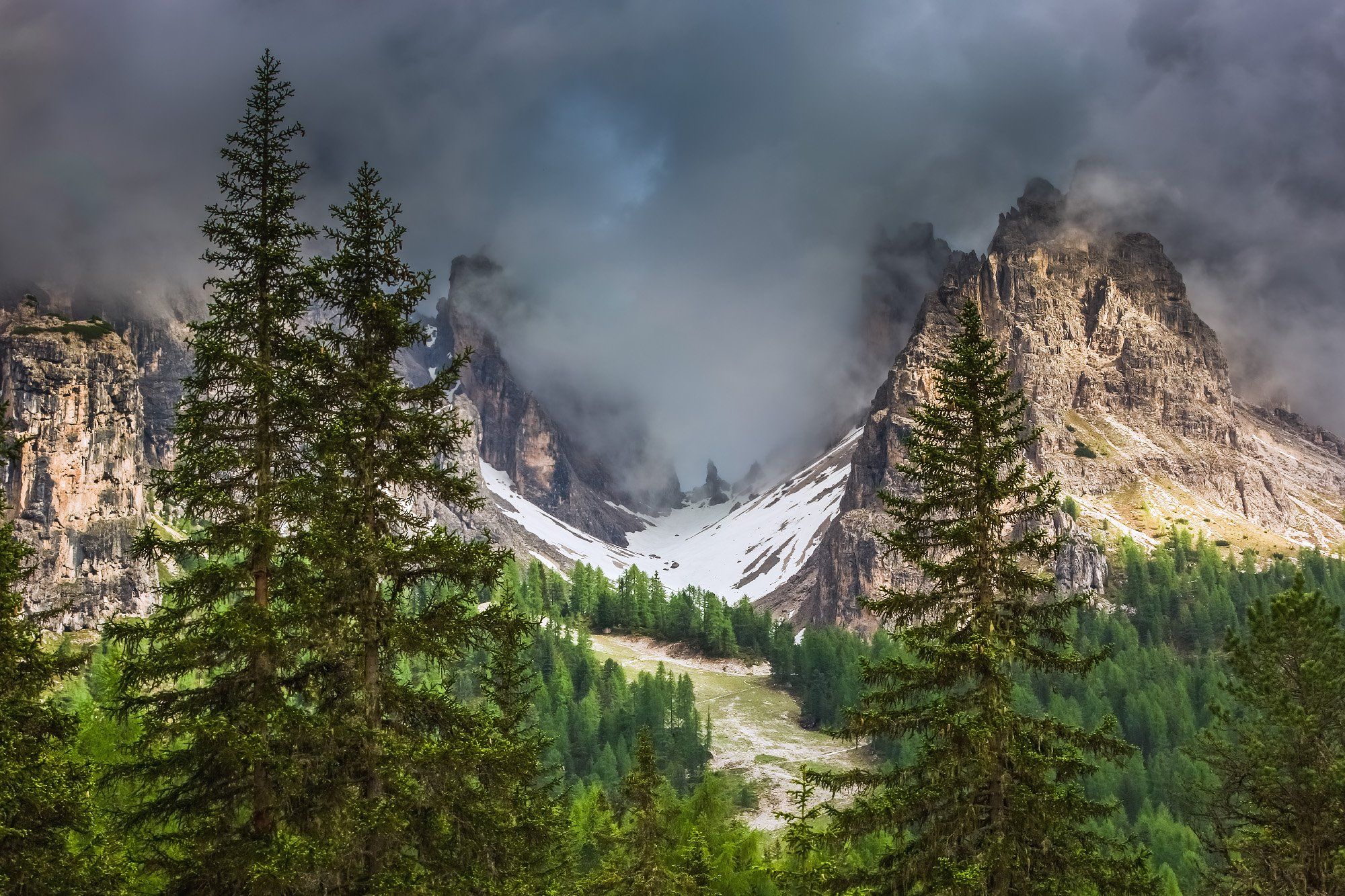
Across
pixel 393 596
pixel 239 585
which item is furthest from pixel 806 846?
pixel 239 585

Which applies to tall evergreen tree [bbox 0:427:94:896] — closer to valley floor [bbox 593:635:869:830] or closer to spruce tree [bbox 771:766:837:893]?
spruce tree [bbox 771:766:837:893]

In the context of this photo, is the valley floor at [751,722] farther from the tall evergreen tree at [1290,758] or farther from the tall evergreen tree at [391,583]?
the tall evergreen tree at [391,583]

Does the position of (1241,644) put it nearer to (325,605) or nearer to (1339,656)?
(1339,656)

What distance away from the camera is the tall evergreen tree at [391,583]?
508 inches

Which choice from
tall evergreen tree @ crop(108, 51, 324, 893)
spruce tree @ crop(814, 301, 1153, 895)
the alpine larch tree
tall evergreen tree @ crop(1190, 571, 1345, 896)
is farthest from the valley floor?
tall evergreen tree @ crop(108, 51, 324, 893)

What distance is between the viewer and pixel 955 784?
48.0ft

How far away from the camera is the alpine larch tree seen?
12.9 metres

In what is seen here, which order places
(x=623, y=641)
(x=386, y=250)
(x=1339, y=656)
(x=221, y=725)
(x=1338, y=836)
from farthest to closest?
(x=623, y=641), (x=1339, y=656), (x=1338, y=836), (x=386, y=250), (x=221, y=725)

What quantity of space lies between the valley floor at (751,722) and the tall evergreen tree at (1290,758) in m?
50.2

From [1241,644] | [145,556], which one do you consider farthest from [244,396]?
[1241,644]

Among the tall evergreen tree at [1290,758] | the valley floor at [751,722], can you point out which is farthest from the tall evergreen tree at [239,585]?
the valley floor at [751,722]

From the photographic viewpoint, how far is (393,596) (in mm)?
13586

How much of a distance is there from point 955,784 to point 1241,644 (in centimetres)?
1670

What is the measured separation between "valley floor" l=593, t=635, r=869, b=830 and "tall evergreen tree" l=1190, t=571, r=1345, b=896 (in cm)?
5022
